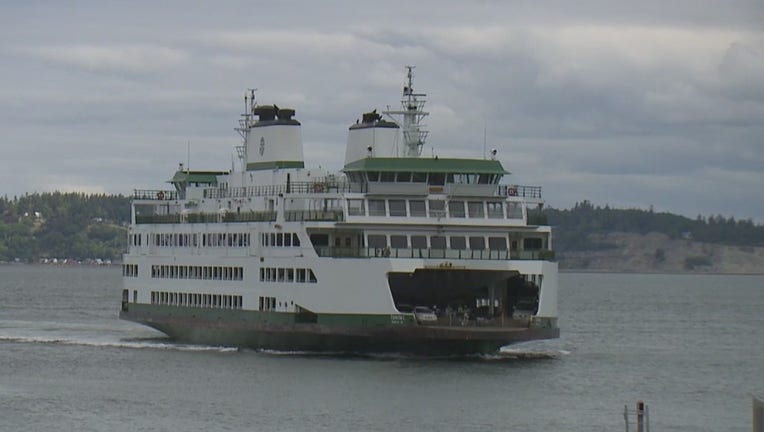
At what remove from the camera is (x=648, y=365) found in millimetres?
65250

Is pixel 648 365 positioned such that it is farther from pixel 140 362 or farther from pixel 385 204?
pixel 140 362

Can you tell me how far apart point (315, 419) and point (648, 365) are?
824 inches

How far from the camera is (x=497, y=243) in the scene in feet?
203

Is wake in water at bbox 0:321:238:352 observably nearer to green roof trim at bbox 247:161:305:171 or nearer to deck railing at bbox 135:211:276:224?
deck railing at bbox 135:211:276:224

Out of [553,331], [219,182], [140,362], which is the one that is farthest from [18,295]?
[553,331]

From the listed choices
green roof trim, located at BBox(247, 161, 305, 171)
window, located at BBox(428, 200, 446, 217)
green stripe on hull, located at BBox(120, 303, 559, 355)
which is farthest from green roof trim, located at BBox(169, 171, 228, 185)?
window, located at BBox(428, 200, 446, 217)

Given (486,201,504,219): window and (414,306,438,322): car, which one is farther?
(486,201,504,219): window

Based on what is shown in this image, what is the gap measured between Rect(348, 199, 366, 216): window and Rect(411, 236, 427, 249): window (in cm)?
199

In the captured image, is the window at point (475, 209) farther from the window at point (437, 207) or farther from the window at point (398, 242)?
the window at point (398, 242)

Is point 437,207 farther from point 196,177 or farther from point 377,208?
point 196,177

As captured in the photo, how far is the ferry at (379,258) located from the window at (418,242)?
0.04m

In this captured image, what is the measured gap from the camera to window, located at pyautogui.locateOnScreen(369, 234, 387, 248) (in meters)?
60.6

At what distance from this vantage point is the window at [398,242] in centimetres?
6066

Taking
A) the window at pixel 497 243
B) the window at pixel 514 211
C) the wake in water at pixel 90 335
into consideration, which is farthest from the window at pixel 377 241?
the wake in water at pixel 90 335
